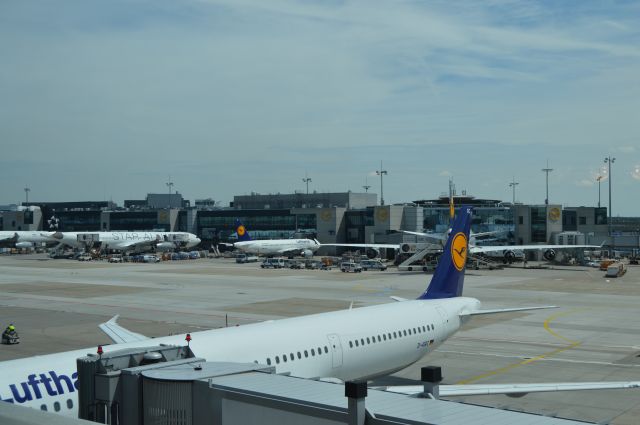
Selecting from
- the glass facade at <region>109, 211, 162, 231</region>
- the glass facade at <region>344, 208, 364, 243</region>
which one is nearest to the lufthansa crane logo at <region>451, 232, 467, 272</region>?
the glass facade at <region>344, 208, 364, 243</region>

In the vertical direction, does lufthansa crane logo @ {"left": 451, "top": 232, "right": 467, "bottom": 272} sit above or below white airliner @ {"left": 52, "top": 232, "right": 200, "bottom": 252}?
above

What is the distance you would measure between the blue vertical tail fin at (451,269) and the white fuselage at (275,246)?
10079 cm

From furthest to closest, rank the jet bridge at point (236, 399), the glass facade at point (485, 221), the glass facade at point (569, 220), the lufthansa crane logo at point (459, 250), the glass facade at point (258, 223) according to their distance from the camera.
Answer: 1. the glass facade at point (258, 223)
2. the glass facade at point (569, 220)
3. the glass facade at point (485, 221)
4. the lufthansa crane logo at point (459, 250)
5. the jet bridge at point (236, 399)

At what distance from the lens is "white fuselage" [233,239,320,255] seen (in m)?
135

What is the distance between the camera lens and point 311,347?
80.3 ft

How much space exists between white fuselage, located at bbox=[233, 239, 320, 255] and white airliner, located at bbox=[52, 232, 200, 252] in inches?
989

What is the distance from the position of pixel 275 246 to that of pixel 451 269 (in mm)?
104482

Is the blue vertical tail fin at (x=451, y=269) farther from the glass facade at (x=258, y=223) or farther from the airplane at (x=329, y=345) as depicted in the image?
the glass facade at (x=258, y=223)

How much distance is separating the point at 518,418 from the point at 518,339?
3615 centimetres

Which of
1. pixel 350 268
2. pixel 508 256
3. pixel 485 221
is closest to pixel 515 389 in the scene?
pixel 350 268

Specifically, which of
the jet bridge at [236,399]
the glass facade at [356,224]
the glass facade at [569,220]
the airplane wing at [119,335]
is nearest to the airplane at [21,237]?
the glass facade at [356,224]

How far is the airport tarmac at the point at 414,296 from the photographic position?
33.9 m

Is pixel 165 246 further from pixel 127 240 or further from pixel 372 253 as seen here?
pixel 372 253

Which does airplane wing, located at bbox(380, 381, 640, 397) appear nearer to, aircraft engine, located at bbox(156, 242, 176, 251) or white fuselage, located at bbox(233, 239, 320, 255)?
white fuselage, located at bbox(233, 239, 320, 255)
